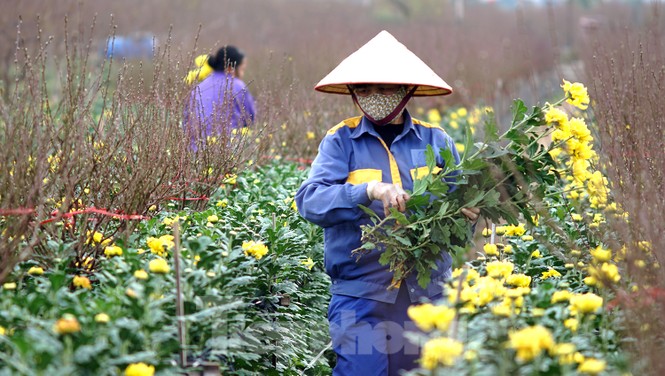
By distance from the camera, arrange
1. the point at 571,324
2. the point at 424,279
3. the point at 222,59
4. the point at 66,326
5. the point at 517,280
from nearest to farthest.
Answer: the point at 66,326 < the point at 571,324 < the point at 517,280 < the point at 424,279 < the point at 222,59

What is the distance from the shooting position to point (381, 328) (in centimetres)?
375

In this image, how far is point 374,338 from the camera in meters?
3.73

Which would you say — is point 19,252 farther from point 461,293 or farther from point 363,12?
point 363,12

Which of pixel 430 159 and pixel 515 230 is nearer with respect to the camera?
pixel 430 159

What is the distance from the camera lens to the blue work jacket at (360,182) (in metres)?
3.75

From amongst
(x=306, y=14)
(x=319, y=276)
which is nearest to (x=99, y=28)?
(x=306, y=14)

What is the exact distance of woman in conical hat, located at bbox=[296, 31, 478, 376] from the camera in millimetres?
3717

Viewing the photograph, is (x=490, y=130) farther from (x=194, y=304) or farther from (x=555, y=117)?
(x=194, y=304)

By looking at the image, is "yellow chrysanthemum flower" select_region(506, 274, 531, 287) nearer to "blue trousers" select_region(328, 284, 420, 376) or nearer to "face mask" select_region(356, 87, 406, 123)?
"blue trousers" select_region(328, 284, 420, 376)

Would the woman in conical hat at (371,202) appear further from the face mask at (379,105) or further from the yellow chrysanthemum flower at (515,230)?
the yellow chrysanthemum flower at (515,230)

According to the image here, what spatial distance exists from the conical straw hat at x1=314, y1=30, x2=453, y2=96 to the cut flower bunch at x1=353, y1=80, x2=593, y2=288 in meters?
0.35

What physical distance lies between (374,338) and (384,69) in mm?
1052

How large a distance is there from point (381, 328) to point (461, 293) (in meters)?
0.95

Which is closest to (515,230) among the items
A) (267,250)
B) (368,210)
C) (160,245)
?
(368,210)
